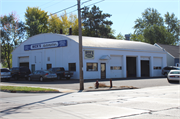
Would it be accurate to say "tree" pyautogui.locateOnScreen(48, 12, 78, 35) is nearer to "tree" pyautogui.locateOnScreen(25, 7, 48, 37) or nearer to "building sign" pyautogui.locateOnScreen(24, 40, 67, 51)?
"tree" pyautogui.locateOnScreen(25, 7, 48, 37)

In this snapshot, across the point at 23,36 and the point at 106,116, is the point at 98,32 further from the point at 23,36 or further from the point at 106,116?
the point at 106,116

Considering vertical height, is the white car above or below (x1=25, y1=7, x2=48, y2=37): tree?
below

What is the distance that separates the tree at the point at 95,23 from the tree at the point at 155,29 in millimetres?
13496

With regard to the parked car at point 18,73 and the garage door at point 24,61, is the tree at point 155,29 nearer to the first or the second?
the garage door at point 24,61

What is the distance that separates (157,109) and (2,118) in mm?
6066

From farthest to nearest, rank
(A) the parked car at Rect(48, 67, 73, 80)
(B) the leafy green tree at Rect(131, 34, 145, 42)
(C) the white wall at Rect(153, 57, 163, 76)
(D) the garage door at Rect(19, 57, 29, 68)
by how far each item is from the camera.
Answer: (B) the leafy green tree at Rect(131, 34, 145, 42)
(C) the white wall at Rect(153, 57, 163, 76)
(D) the garage door at Rect(19, 57, 29, 68)
(A) the parked car at Rect(48, 67, 73, 80)

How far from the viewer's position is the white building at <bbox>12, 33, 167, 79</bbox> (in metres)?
34.3

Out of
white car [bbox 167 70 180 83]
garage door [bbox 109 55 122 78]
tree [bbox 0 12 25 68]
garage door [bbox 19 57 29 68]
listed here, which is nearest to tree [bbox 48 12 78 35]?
tree [bbox 0 12 25 68]

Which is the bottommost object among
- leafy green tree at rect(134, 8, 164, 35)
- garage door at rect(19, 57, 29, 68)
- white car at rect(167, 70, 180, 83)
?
white car at rect(167, 70, 180, 83)

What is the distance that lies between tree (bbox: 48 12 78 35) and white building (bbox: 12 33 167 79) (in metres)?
29.3

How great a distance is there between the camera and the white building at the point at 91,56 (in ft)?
113

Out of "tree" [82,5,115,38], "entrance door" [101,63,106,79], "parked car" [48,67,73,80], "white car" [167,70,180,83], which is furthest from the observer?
"tree" [82,5,115,38]

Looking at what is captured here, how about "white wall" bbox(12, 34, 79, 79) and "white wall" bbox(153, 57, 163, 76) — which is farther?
"white wall" bbox(153, 57, 163, 76)

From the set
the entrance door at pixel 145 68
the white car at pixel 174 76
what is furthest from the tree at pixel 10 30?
the white car at pixel 174 76
